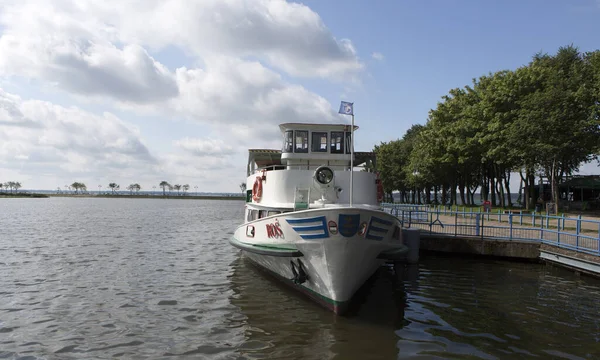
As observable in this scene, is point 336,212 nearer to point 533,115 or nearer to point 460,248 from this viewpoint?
point 460,248

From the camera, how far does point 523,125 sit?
3111cm

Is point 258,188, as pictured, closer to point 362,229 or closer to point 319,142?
point 319,142

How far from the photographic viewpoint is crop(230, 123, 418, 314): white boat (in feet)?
33.3

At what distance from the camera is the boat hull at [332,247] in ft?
32.9

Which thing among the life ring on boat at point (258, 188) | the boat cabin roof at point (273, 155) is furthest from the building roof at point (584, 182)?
the life ring on boat at point (258, 188)

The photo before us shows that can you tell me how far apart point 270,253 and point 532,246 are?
532 inches

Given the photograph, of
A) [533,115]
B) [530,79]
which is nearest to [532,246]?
[533,115]

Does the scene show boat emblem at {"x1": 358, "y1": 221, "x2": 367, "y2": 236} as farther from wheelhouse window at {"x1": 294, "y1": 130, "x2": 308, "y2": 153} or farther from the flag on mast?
wheelhouse window at {"x1": 294, "y1": 130, "x2": 308, "y2": 153}

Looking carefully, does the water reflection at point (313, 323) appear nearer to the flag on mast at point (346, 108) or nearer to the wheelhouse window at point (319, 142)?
the wheelhouse window at point (319, 142)

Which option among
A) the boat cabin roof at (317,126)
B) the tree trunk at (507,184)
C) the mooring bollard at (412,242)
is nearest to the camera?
the boat cabin roof at (317,126)

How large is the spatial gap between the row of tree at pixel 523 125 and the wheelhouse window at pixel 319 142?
72.7 feet

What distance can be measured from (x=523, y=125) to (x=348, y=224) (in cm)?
2763

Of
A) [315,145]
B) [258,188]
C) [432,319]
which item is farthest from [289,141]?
[432,319]

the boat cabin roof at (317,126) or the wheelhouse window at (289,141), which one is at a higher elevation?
the boat cabin roof at (317,126)
